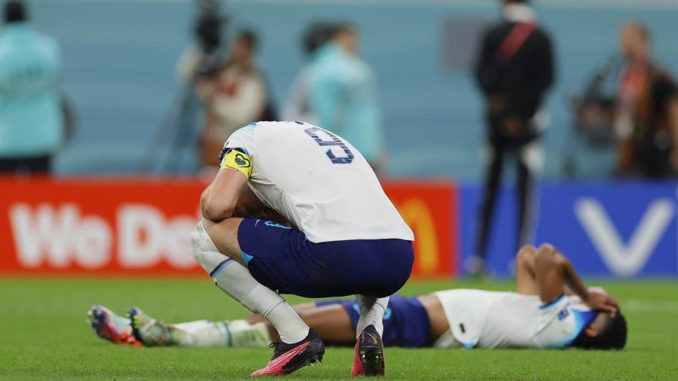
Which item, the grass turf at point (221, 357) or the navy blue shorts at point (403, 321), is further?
the navy blue shorts at point (403, 321)

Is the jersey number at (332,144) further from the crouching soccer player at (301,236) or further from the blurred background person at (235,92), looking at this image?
the blurred background person at (235,92)

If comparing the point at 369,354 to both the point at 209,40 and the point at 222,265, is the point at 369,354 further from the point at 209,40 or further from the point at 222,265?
the point at 209,40

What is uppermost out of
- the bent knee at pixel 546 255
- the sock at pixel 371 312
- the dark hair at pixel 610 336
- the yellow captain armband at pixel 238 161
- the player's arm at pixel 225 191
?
the yellow captain armband at pixel 238 161

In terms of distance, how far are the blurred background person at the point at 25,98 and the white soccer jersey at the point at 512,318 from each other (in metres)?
7.29

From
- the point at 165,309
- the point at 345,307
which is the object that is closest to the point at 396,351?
the point at 345,307

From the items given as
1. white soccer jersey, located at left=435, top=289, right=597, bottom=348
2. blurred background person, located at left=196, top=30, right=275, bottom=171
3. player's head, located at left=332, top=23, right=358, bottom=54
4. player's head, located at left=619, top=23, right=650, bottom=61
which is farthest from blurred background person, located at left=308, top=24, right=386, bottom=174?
white soccer jersey, located at left=435, top=289, right=597, bottom=348

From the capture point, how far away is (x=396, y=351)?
8.65 m

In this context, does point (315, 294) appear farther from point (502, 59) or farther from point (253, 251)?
point (502, 59)

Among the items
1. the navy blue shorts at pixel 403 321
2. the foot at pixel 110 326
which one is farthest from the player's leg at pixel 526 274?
the foot at pixel 110 326

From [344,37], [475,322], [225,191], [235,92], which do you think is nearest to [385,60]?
[235,92]

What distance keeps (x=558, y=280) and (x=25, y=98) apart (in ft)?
25.7

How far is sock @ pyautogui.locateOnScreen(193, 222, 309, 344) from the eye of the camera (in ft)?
23.2

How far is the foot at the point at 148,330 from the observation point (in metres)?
8.55

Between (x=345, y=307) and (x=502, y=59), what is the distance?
656cm
